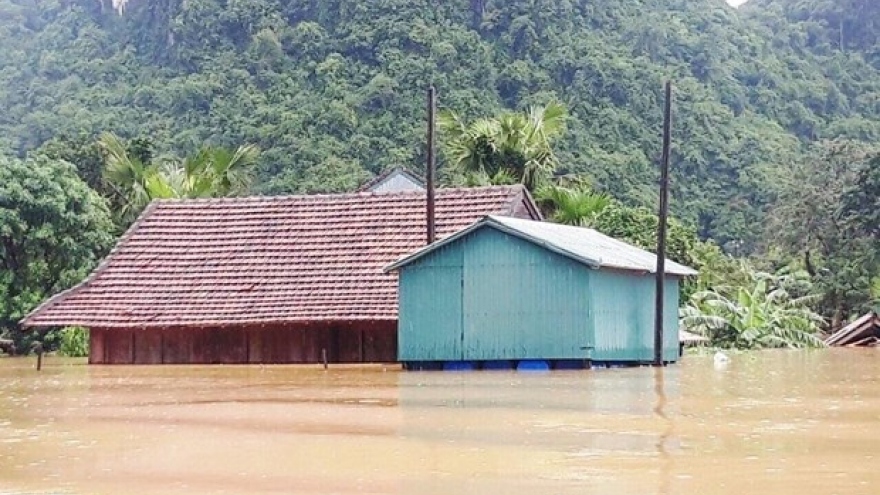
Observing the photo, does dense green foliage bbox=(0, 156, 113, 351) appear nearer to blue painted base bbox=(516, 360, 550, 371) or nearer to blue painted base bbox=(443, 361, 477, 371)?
blue painted base bbox=(443, 361, 477, 371)

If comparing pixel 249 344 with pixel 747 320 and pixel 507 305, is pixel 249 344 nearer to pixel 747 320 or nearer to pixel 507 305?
pixel 507 305

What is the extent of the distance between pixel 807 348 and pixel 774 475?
97.2 feet

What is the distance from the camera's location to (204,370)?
26000mm

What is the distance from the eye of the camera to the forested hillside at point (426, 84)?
2212 inches

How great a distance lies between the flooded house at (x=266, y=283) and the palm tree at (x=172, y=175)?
6835 mm

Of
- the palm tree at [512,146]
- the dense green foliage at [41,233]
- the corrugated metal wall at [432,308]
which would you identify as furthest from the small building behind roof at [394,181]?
the corrugated metal wall at [432,308]

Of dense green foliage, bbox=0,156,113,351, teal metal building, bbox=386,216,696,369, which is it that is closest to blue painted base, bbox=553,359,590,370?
teal metal building, bbox=386,216,696,369

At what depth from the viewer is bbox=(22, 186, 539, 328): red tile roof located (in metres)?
27.6

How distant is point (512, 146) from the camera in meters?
35.7

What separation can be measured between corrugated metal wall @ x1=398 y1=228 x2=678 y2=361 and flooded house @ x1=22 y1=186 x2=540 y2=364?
81.6 inches

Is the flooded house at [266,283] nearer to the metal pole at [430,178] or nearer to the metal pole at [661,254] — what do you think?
the metal pole at [430,178]

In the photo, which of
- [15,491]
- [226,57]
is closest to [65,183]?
[15,491]

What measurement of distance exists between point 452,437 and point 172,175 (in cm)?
2732

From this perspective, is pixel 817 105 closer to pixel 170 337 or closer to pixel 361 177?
pixel 361 177
